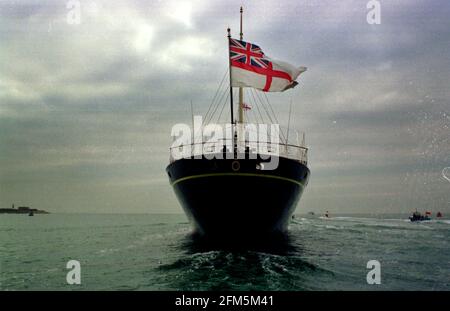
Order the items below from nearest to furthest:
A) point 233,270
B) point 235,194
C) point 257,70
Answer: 1. point 233,270
2. point 235,194
3. point 257,70

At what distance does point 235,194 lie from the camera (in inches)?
623

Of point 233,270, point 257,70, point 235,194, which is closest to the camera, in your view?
point 233,270

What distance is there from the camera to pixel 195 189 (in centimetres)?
1700

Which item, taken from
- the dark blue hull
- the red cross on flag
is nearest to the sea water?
the dark blue hull

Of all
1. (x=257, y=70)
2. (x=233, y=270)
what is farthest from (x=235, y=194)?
(x=257, y=70)

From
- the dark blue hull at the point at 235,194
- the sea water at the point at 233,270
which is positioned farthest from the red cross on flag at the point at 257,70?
the sea water at the point at 233,270

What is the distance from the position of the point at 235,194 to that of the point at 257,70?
6756mm

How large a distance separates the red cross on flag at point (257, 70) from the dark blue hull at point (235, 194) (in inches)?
170

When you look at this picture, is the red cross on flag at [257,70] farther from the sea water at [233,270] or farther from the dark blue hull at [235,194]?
the sea water at [233,270]

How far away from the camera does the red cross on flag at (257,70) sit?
1794cm

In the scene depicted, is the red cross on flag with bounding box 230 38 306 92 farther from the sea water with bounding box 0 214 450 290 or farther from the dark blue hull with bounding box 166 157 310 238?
the sea water with bounding box 0 214 450 290

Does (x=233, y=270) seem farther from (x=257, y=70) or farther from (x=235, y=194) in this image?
(x=257, y=70)

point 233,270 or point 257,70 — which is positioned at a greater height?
point 257,70

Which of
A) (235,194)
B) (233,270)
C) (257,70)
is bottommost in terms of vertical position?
(233,270)
